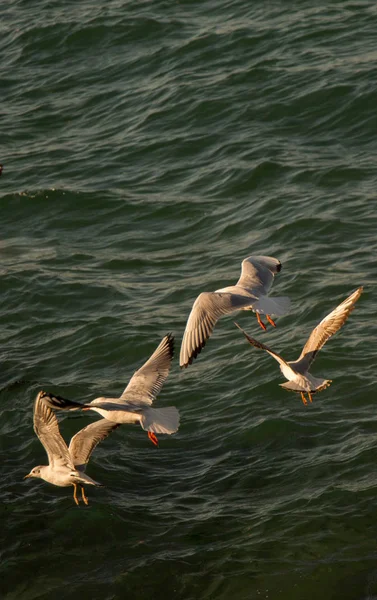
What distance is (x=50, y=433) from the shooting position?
29.9 ft

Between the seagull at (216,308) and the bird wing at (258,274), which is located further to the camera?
the bird wing at (258,274)

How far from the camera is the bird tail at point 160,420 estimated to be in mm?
8617

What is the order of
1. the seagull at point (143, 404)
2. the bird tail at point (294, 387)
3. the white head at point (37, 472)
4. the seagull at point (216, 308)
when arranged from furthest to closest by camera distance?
the white head at point (37, 472), the seagull at point (216, 308), the bird tail at point (294, 387), the seagull at point (143, 404)

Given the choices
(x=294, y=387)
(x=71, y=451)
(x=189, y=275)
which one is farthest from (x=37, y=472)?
(x=189, y=275)

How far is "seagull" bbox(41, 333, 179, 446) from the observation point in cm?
857

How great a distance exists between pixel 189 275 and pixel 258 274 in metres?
3.87

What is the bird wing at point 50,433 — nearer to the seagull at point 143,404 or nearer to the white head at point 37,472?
the white head at point 37,472

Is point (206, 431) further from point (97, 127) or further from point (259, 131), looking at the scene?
point (97, 127)

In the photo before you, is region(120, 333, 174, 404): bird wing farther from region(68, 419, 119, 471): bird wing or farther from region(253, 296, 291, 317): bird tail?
region(253, 296, 291, 317): bird tail

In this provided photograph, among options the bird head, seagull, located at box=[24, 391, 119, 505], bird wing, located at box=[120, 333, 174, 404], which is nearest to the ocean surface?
the bird head

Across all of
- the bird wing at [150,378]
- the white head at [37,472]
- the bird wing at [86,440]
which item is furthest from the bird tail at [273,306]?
the white head at [37,472]

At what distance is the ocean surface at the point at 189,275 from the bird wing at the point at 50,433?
64 centimetres

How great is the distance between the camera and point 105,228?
1612 centimetres

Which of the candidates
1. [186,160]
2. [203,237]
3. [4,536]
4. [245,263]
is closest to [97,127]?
[186,160]
